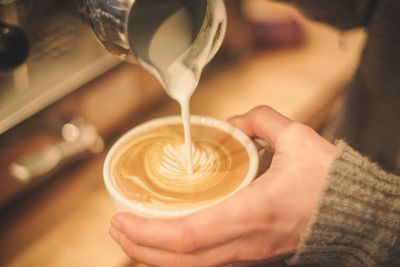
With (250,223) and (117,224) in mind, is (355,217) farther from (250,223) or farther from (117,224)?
(117,224)

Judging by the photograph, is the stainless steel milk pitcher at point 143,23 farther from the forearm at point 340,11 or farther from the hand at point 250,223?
the forearm at point 340,11

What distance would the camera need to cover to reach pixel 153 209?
496 millimetres

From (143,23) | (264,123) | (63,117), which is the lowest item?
(63,117)

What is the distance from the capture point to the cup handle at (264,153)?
1.91 ft

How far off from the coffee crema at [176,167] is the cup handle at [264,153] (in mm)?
22

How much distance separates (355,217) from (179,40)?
1.07ft

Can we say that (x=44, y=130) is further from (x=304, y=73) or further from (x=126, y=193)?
(x=304, y=73)

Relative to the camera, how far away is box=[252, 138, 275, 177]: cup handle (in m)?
0.58

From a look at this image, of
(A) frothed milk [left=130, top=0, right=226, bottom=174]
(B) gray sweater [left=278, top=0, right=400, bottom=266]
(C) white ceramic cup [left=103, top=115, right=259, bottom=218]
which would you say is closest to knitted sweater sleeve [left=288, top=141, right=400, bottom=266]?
(B) gray sweater [left=278, top=0, right=400, bottom=266]

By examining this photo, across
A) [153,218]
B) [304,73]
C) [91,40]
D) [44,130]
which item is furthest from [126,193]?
[304,73]

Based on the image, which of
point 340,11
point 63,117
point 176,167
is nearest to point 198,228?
point 176,167

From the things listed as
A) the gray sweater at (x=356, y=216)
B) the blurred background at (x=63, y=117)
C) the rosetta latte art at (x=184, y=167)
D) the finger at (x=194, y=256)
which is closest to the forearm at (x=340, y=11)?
the gray sweater at (x=356, y=216)

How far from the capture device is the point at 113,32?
41 centimetres

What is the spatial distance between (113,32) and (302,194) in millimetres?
295
